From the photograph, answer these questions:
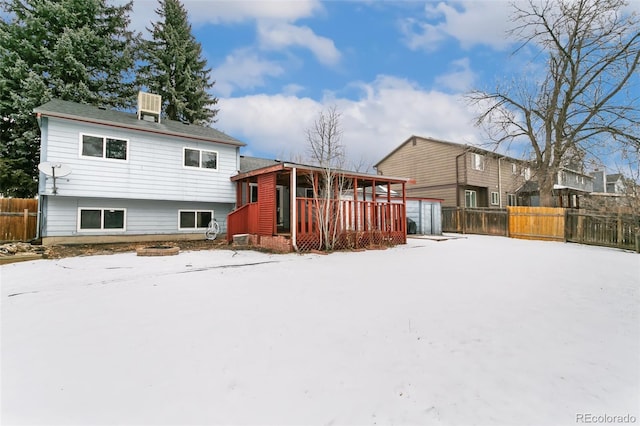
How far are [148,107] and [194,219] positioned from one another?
192 inches

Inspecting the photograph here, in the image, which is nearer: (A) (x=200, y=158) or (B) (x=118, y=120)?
(B) (x=118, y=120)

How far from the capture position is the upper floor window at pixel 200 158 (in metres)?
11.8

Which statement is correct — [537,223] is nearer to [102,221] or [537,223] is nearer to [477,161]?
[477,161]

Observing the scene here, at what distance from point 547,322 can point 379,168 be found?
22987 millimetres

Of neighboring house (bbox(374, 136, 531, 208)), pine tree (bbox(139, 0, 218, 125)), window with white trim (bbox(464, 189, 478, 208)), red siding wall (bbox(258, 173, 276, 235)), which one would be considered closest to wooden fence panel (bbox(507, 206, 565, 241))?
neighboring house (bbox(374, 136, 531, 208))

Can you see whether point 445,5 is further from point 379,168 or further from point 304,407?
point 379,168

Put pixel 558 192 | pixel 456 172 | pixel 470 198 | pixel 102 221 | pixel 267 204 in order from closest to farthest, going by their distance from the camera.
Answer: pixel 267 204 → pixel 102 221 → pixel 456 172 → pixel 470 198 → pixel 558 192

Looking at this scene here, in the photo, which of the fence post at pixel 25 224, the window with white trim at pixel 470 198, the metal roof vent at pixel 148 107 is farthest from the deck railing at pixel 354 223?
the window with white trim at pixel 470 198

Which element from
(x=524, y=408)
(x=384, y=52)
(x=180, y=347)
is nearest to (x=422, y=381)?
(x=524, y=408)

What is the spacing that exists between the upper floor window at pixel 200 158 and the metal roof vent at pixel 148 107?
208 centimetres

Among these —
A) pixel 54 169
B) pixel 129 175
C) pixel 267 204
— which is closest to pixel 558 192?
pixel 267 204

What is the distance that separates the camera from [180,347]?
2572mm

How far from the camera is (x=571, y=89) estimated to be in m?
14.4

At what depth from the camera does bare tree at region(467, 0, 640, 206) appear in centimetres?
1335
